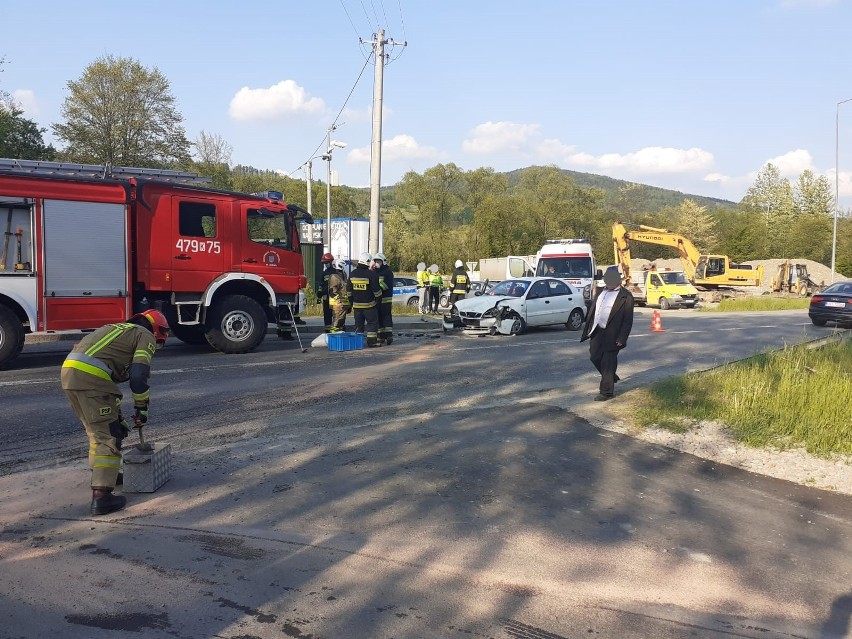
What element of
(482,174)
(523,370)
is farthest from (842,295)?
(482,174)

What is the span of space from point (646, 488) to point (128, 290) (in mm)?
9260

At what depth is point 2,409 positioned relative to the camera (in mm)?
7949

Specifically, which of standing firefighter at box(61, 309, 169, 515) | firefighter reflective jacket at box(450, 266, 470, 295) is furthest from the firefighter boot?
firefighter reflective jacket at box(450, 266, 470, 295)

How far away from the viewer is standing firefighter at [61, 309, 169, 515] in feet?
16.0

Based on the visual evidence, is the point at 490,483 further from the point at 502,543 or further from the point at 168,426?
the point at 168,426

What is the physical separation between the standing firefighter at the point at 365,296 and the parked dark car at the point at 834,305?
13.7 m

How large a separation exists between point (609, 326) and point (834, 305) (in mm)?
14155

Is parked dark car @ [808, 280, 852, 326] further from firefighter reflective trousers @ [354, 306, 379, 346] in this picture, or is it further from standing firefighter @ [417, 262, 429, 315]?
firefighter reflective trousers @ [354, 306, 379, 346]

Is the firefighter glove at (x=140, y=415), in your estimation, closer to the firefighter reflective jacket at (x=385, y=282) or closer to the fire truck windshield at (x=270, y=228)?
the fire truck windshield at (x=270, y=228)

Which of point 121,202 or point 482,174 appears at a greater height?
point 482,174

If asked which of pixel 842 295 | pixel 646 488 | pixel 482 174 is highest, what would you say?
pixel 482 174

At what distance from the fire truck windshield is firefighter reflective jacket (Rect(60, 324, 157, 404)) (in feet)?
27.0

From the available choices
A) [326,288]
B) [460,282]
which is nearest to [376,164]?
[460,282]

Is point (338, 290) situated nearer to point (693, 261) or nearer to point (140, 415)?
point (140, 415)
